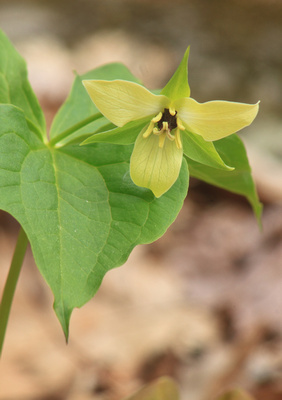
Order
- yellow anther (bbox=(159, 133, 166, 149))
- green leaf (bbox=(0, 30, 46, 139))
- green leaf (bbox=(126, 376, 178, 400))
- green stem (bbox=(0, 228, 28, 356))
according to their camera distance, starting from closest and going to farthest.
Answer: yellow anther (bbox=(159, 133, 166, 149))
green stem (bbox=(0, 228, 28, 356))
green leaf (bbox=(0, 30, 46, 139))
green leaf (bbox=(126, 376, 178, 400))

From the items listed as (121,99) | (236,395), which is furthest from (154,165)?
(236,395)

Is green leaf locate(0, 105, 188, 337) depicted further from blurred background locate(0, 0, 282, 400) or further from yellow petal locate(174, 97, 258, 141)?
blurred background locate(0, 0, 282, 400)

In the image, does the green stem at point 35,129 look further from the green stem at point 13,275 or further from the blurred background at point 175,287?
the blurred background at point 175,287

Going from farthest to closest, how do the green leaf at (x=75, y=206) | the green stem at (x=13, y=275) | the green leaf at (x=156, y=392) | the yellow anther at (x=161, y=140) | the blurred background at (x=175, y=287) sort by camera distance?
the blurred background at (x=175, y=287) < the green leaf at (x=156, y=392) < the green stem at (x=13, y=275) < the yellow anther at (x=161, y=140) < the green leaf at (x=75, y=206)

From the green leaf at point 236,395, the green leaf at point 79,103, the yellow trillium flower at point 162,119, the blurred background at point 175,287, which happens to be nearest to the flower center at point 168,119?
the yellow trillium flower at point 162,119

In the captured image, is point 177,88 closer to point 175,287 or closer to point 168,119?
point 168,119

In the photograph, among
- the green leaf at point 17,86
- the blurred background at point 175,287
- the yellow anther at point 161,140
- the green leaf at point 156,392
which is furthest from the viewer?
the blurred background at point 175,287

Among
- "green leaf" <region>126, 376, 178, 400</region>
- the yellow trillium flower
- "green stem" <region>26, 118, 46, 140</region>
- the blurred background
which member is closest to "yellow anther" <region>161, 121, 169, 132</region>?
the yellow trillium flower
